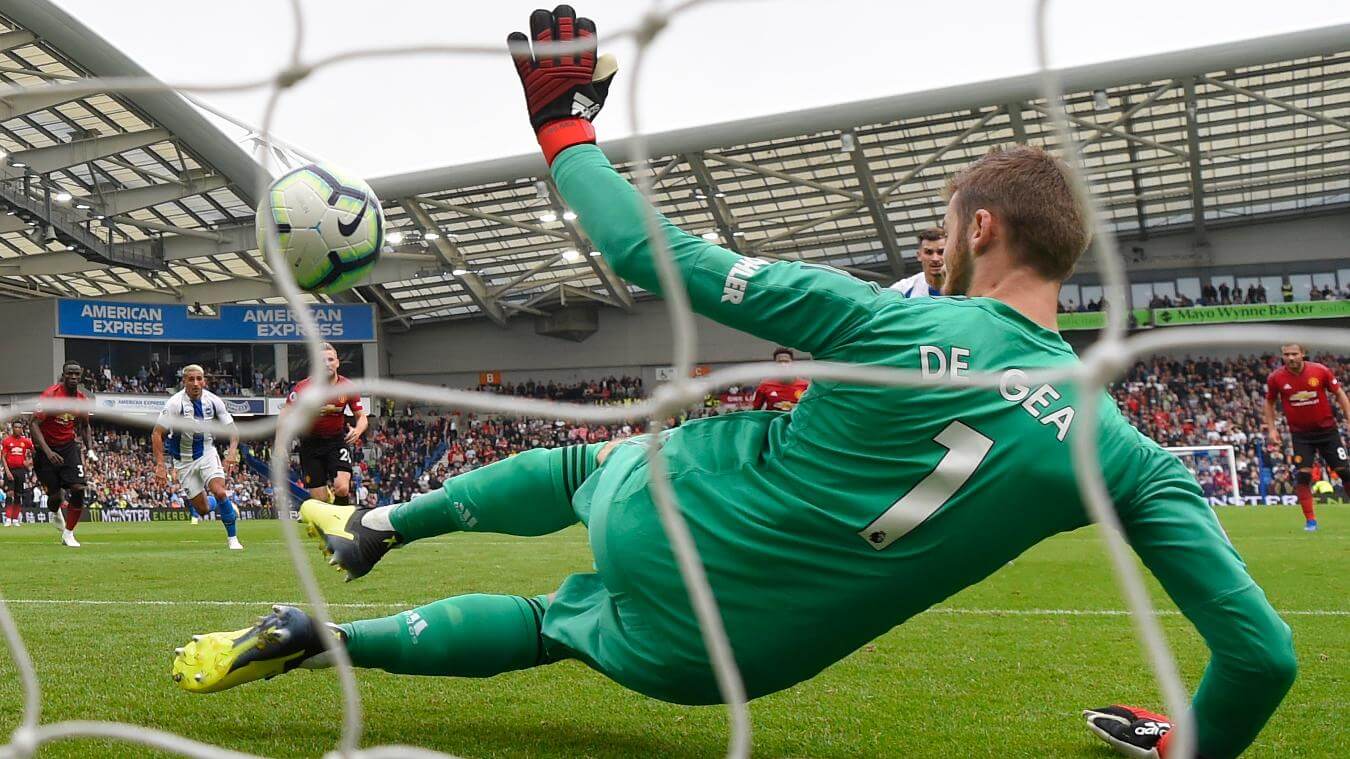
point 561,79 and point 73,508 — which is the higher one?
point 561,79

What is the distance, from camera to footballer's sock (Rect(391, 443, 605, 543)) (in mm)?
2477

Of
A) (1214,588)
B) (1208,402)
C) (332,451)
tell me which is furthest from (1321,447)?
(1208,402)

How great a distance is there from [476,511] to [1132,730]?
1550mm

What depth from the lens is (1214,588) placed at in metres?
1.97

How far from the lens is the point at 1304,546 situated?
7.87 meters

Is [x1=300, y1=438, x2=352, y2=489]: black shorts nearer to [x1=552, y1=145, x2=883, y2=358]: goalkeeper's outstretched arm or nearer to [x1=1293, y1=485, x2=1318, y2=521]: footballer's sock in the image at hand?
[x1=552, y1=145, x2=883, y2=358]: goalkeeper's outstretched arm

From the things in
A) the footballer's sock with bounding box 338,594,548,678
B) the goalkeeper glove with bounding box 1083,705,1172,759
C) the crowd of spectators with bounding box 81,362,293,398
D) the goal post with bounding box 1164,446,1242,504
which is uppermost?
the crowd of spectators with bounding box 81,362,293,398

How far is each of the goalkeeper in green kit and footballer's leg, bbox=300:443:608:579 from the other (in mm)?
299

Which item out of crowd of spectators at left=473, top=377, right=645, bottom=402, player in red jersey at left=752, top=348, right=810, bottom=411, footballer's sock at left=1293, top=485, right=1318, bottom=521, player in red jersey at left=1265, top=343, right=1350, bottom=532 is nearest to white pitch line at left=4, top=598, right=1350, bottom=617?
player in red jersey at left=752, top=348, right=810, bottom=411

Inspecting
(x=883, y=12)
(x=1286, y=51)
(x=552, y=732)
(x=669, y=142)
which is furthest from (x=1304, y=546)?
(x=669, y=142)

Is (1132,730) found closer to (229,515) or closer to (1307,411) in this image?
(1307,411)

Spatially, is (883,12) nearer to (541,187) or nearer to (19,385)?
(541,187)

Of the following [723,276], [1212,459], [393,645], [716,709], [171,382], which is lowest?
[1212,459]

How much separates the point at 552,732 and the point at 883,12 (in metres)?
3.62
